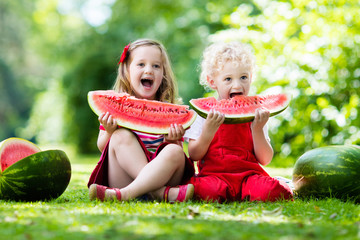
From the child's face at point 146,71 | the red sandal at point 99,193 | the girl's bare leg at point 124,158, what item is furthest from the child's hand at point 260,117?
the red sandal at point 99,193

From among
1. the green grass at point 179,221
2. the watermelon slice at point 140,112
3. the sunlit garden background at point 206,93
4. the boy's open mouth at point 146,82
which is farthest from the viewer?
the boy's open mouth at point 146,82

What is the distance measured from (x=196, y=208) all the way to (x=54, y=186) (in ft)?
4.37

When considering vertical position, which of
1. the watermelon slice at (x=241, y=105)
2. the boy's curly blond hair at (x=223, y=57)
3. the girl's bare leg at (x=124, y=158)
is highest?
the boy's curly blond hair at (x=223, y=57)

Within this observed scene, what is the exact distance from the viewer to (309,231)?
1.96m

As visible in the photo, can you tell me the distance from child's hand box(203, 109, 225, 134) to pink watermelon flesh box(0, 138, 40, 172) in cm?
169

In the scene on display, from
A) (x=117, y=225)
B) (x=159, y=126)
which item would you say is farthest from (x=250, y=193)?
(x=117, y=225)

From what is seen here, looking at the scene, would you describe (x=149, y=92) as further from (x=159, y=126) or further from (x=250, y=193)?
(x=250, y=193)

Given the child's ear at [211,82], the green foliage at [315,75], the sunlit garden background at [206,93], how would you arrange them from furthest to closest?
the green foliage at [315,75] < the child's ear at [211,82] < the sunlit garden background at [206,93]

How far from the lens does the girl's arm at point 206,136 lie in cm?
325

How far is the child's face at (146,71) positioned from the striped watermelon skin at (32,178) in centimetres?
119

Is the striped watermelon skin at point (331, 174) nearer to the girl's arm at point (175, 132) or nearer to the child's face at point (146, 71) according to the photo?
the girl's arm at point (175, 132)

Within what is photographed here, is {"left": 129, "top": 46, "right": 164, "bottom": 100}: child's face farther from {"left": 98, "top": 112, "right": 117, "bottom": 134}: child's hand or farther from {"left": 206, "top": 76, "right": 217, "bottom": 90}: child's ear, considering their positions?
{"left": 98, "top": 112, "right": 117, "bottom": 134}: child's hand

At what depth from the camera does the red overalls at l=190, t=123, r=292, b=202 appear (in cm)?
316

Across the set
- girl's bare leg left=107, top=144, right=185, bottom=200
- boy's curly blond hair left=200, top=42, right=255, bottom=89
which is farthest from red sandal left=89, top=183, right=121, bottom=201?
boy's curly blond hair left=200, top=42, right=255, bottom=89
